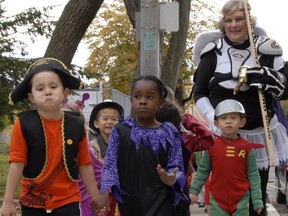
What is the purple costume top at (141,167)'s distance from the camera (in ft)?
14.6

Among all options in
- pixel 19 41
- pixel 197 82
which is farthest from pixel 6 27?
pixel 197 82

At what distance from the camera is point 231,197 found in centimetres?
519

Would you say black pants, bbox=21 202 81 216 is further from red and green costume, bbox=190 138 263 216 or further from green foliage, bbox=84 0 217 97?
green foliage, bbox=84 0 217 97

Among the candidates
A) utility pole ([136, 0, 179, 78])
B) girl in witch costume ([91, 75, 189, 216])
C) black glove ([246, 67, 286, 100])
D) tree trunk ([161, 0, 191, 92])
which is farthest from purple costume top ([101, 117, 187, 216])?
tree trunk ([161, 0, 191, 92])

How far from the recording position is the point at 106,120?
19.4 feet

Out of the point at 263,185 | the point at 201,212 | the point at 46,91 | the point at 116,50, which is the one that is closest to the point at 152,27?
the point at 263,185

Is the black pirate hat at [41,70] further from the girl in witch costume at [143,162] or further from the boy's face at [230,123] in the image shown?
the boy's face at [230,123]

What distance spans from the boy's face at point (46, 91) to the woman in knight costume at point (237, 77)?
48.2 inches

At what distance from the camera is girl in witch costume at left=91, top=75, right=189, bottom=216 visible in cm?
445

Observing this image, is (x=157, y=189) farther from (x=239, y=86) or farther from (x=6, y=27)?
(x=6, y=27)

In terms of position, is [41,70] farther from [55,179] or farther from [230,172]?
[230,172]

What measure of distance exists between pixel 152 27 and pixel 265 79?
334 centimetres

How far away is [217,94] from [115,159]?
1.01 metres

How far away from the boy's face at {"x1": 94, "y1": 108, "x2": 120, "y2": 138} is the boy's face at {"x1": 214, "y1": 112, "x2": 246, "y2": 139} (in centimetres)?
112
